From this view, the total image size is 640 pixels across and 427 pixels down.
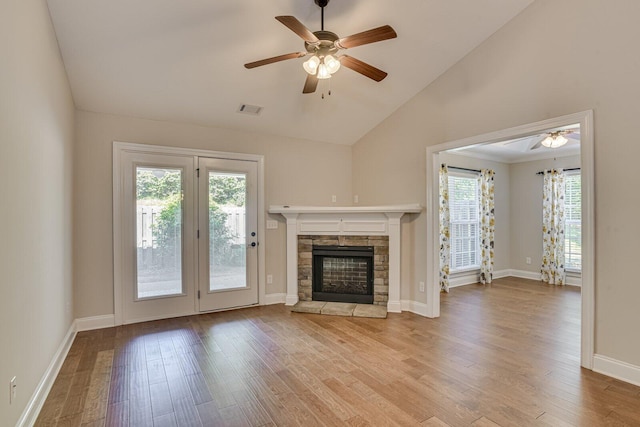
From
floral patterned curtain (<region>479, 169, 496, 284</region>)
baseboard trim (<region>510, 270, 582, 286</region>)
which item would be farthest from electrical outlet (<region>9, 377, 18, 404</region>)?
baseboard trim (<region>510, 270, 582, 286</region>)

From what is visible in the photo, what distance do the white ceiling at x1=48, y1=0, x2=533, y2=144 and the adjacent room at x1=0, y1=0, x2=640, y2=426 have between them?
0.9 inches

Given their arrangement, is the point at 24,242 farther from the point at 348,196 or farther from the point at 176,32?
the point at 348,196

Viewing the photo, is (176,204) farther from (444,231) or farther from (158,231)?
(444,231)

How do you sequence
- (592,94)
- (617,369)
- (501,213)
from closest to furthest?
1. (617,369)
2. (592,94)
3. (501,213)

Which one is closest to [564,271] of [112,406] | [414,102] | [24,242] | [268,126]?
[414,102]

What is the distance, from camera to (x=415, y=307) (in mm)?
4273

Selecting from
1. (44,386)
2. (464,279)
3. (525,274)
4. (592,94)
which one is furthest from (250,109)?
(525,274)

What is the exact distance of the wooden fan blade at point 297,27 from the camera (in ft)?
6.83

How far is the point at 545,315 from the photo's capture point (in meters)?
4.17

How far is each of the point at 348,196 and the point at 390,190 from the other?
0.94 m

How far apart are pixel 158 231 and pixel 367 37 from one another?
320 cm

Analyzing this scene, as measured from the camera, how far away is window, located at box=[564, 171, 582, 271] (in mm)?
6012

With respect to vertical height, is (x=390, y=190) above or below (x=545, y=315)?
above

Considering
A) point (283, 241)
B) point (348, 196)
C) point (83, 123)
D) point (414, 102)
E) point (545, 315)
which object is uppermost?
point (414, 102)
